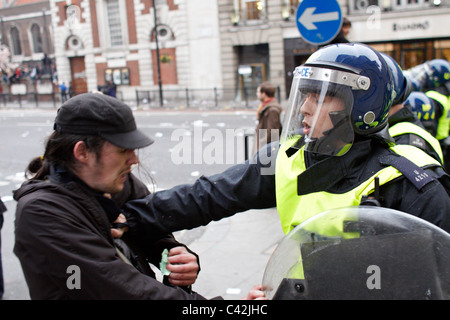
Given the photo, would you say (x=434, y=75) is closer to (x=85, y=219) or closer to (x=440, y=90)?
(x=440, y=90)

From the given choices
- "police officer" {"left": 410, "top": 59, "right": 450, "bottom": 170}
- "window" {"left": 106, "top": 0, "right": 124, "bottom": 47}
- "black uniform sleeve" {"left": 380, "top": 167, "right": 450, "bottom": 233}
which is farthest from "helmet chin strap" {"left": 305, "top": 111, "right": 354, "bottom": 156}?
"window" {"left": 106, "top": 0, "right": 124, "bottom": 47}

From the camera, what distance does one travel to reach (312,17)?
4570mm

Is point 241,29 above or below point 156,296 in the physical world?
above

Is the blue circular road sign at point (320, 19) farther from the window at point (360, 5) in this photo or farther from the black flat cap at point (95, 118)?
the window at point (360, 5)

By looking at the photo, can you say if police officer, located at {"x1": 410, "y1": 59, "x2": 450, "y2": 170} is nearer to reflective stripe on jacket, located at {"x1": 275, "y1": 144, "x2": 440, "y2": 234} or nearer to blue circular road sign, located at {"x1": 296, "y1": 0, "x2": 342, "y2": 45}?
blue circular road sign, located at {"x1": 296, "y1": 0, "x2": 342, "y2": 45}

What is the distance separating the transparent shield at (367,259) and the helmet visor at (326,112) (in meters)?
0.57

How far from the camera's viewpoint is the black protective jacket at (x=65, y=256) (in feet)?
4.21

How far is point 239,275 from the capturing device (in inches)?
163

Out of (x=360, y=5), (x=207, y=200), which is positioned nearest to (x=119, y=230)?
(x=207, y=200)

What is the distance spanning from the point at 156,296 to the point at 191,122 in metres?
14.1

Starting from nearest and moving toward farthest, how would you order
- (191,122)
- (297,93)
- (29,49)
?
(297,93), (191,122), (29,49)
